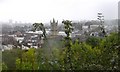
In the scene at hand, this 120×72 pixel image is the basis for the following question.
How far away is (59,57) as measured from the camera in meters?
8.13

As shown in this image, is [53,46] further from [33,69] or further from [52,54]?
[33,69]

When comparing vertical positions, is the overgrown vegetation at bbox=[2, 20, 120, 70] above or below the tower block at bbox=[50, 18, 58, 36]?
below

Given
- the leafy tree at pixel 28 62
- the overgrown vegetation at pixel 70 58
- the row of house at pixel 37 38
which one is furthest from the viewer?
the row of house at pixel 37 38

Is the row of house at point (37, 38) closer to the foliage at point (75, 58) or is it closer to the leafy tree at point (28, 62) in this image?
the leafy tree at point (28, 62)

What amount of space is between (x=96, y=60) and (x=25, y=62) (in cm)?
224

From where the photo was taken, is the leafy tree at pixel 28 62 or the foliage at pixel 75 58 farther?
the leafy tree at pixel 28 62

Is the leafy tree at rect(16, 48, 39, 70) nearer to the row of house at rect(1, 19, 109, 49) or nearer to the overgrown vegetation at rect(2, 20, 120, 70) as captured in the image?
the overgrown vegetation at rect(2, 20, 120, 70)

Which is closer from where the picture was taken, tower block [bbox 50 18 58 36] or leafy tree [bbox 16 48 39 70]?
leafy tree [bbox 16 48 39 70]

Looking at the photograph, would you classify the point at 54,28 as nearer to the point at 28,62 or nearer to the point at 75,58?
the point at 28,62

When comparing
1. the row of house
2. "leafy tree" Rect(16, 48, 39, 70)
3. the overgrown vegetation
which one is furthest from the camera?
the row of house

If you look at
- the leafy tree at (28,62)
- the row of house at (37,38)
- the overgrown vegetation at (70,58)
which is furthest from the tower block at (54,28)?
the leafy tree at (28,62)

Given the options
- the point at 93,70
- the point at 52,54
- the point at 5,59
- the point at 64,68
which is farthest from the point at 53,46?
the point at 93,70

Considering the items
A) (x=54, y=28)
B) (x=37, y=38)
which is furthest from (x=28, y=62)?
(x=37, y=38)

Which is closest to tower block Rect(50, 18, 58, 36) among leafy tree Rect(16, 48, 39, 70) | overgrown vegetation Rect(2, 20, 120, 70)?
overgrown vegetation Rect(2, 20, 120, 70)
